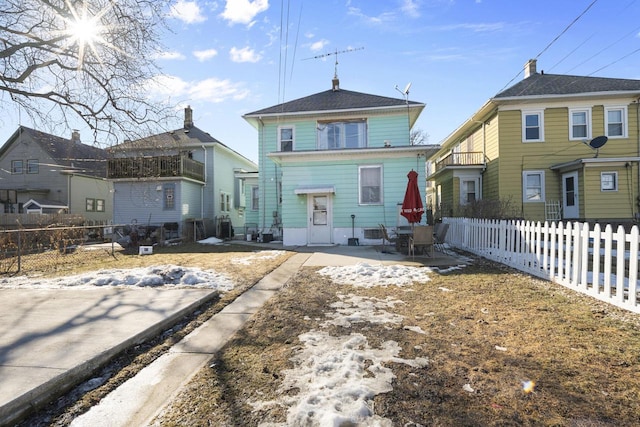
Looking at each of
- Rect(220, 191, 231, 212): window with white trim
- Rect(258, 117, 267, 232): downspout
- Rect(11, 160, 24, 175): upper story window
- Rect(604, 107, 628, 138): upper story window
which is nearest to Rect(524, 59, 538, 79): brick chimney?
Rect(604, 107, 628, 138): upper story window

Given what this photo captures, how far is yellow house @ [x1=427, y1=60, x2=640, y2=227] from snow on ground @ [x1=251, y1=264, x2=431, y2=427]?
12.6 metres

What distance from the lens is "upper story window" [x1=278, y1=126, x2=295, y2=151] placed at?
1689cm

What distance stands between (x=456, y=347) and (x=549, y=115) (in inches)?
669

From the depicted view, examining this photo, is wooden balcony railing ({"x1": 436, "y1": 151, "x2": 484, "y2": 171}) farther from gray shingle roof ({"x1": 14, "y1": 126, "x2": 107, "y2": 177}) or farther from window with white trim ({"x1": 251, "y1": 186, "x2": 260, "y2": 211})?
gray shingle roof ({"x1": 14, "y1": 126, "x2": 107, "y2": 177})

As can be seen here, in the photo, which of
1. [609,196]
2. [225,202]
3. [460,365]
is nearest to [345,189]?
[460,365]

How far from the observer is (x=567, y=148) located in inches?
615

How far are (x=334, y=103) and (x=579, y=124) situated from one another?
1190cm

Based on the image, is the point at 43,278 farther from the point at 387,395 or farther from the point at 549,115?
the point at 549,115

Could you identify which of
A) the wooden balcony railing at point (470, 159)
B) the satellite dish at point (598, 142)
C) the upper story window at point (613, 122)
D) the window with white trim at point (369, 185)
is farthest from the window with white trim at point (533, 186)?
the window with white trim at point (369, 185)

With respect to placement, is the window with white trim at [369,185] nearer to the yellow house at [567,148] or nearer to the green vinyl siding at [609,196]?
→ the yellow house at [567,148]

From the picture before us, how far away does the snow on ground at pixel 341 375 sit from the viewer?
6.75ft

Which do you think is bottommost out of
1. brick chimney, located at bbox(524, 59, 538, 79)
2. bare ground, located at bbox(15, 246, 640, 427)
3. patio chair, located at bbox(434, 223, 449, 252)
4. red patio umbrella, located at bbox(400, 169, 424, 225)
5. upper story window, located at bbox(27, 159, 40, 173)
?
bare ground, located at bbox(15, 246, 640, 427)

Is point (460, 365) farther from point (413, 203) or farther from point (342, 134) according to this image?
point (342, 134)

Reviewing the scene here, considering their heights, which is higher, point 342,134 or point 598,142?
point 342,134
